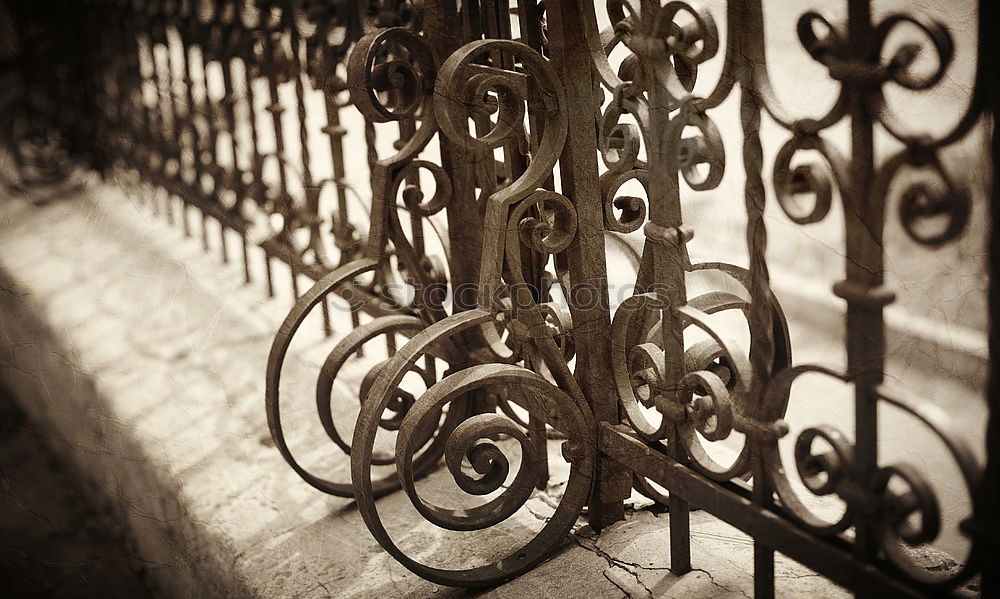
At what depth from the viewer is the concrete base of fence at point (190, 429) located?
122 centimetres

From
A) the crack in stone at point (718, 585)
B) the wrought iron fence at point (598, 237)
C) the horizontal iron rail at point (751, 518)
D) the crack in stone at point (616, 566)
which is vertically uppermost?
the wrought iron fence at point (598, 237)

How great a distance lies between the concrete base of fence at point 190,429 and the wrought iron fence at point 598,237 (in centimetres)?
7

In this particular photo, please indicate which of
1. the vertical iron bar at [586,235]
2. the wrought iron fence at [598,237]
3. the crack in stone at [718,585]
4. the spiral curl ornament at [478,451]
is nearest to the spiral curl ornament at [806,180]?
the wrought iron fence at [598,237]

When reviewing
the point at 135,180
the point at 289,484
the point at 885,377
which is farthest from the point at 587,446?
the point at 135,180

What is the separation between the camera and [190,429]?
165 centimetres

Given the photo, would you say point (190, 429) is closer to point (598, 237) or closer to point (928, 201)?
point (598, 237)

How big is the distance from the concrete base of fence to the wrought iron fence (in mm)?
66

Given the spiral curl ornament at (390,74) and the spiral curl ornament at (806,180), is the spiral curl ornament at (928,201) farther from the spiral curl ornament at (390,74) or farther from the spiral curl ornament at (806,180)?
the spiral curl ornament at (390,74)

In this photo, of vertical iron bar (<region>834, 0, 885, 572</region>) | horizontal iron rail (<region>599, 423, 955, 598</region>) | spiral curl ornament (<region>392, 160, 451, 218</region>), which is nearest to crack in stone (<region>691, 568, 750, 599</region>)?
horizontal iron rail (<region>599, 423, 955, 598</region>)

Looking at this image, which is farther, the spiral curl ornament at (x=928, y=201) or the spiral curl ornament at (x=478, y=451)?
the spiral curl ornament at (x=478, y=451)

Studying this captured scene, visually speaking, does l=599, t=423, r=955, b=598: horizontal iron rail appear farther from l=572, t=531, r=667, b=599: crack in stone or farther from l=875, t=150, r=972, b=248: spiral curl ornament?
l=875, t=150, r=972, b=248: spiral curl ornament

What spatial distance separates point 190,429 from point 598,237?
0.99 metres

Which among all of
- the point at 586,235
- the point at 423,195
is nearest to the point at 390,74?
the point at 423,195

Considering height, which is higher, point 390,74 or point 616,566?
point 390,74
